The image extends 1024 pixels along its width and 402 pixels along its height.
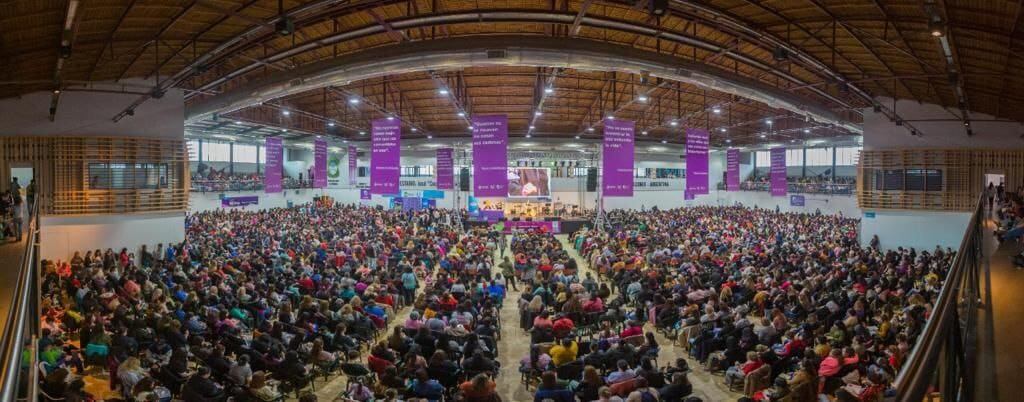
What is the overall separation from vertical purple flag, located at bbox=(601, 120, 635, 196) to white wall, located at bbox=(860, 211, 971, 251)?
37.3 ft

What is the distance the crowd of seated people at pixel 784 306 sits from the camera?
25.2 ft

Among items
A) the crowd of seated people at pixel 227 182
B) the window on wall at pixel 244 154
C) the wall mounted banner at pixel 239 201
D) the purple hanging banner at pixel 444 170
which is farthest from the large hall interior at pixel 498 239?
the window on wall at pixel 244 154

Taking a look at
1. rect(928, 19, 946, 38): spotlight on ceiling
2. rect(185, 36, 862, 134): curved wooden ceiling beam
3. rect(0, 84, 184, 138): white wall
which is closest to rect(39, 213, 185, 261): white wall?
rect(0, 84, 184, 138): white wall

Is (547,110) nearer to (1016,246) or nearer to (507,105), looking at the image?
(507,105)

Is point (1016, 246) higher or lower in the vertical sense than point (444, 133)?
lower

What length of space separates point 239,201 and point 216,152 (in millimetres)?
9502

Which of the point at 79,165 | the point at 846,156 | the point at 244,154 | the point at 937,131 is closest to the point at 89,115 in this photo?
the point at 79,165

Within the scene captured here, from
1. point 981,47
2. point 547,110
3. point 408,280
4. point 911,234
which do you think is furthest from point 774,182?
point 408,280

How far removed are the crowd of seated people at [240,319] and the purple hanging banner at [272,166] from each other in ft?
11.8

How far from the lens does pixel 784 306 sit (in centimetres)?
1216

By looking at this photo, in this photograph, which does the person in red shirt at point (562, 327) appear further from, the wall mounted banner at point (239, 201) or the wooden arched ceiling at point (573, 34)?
the wall mounted banner at point (239, 201)

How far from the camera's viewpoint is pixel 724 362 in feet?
30.3

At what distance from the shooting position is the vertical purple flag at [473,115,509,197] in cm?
1463

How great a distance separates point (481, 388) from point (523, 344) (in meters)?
4.61
